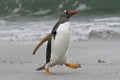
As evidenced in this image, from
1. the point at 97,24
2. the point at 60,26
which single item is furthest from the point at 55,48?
the point at 97,24

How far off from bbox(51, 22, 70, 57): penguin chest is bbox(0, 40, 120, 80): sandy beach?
32 centimetres

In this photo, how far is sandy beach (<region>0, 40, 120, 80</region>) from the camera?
7.38m

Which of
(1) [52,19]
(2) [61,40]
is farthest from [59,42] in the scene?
(1) [52,19]

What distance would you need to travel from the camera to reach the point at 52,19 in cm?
1698

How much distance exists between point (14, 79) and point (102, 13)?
37.4ft

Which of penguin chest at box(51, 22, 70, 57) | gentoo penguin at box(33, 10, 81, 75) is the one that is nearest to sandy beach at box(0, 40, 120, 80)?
gentoo penguin at box(33, 10, 81, 75)

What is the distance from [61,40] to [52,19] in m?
9.48

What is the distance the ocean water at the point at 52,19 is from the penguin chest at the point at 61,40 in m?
4.51

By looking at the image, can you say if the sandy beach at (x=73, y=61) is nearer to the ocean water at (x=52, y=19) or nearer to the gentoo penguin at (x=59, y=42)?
the gentoo penguin at (x=59, y=42)

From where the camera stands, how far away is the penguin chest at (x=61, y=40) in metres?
7.46

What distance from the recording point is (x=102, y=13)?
18203 mm

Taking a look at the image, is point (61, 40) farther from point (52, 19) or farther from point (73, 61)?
point (52, 19)

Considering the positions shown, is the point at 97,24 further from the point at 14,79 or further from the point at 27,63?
the point at 14,79

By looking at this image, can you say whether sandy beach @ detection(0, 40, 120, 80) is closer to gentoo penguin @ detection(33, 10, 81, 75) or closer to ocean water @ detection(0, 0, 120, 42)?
gentoo penguin @ detection(33, 10, 81, 75)
